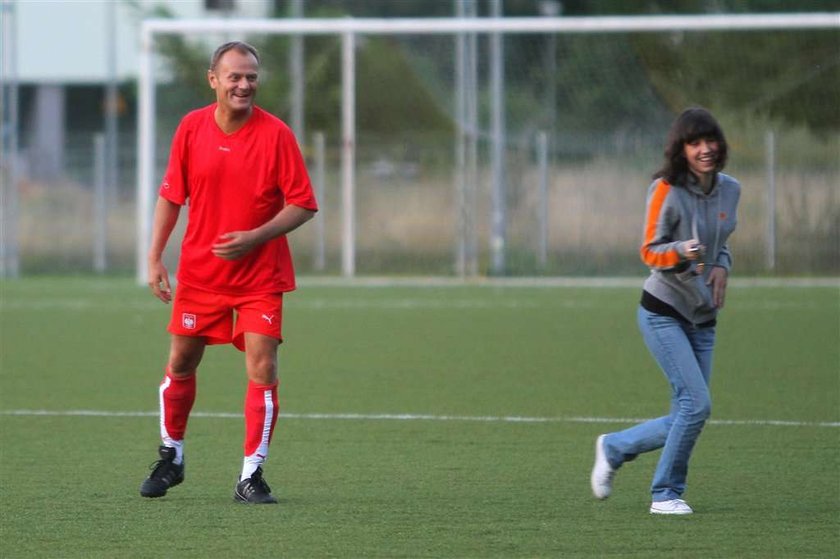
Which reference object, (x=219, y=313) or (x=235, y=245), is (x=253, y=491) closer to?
(x=219, y=313)

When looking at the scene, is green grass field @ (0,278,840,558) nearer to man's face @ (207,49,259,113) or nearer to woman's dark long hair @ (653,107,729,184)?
woman's dark long hair @ (653,107,729,184)

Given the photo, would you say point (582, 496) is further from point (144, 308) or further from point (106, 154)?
point (106, 154)

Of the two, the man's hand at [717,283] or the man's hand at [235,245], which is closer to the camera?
the man's hand at [717,283]

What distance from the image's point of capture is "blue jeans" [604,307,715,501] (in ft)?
22.8

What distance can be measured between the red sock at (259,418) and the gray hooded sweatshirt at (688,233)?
174 centimetres

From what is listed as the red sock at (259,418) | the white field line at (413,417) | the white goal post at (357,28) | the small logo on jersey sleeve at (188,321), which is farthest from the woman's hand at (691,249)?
the white goal post at (357,28)

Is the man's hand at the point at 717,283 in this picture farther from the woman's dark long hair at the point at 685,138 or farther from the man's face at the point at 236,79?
the man's face at the point at 236,79

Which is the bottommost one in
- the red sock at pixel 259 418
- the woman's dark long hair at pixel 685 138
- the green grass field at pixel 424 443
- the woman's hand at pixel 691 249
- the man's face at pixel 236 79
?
the green grass field at pixel 424 443

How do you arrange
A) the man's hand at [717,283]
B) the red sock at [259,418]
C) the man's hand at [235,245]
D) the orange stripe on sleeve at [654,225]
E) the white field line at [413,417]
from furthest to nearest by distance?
1. the white field line at [413,417]
2. the red sock at [259,418]
3. the man's hand at [235,245]
4. the man's hand at [717,283]
5. the orange stripe on sleeve at [654,225]

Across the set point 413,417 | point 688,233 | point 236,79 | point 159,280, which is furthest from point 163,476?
point 413,417

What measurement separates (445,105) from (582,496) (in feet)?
61.7

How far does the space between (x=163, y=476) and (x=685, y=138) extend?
2699mm

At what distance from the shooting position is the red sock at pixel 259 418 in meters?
7.29

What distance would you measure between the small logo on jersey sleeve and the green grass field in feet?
2.51
